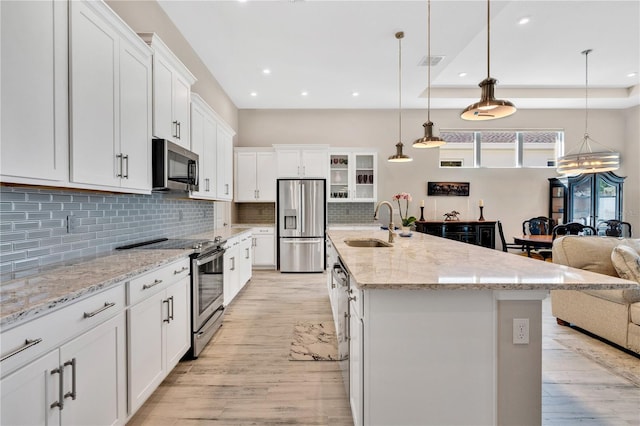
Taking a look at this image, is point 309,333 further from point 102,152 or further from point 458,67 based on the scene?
point 458,67

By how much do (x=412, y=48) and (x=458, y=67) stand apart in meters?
1.29

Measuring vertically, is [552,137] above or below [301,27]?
below

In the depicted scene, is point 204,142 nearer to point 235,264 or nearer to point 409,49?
point 235,264

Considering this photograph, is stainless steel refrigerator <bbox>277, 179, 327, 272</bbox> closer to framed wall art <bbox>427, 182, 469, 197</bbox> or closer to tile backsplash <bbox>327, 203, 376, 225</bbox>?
tile backsplash <bbox>327, 203, 376, 225</bbox>

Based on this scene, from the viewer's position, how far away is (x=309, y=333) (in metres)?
2.85

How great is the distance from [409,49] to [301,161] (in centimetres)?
259

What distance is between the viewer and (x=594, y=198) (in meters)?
5.64

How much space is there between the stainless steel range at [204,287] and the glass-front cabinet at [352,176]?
3304 mm

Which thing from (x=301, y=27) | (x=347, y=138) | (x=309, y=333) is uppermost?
(x=301, y=27)

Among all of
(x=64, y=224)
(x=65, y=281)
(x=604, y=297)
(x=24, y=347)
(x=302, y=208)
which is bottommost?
(x=604, y=297)

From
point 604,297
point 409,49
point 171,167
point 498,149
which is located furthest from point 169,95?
point 498,149

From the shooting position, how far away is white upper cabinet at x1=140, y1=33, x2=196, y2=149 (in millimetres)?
2387

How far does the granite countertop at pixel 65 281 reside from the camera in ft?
3.26

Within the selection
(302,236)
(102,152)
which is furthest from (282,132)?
(102,152)
